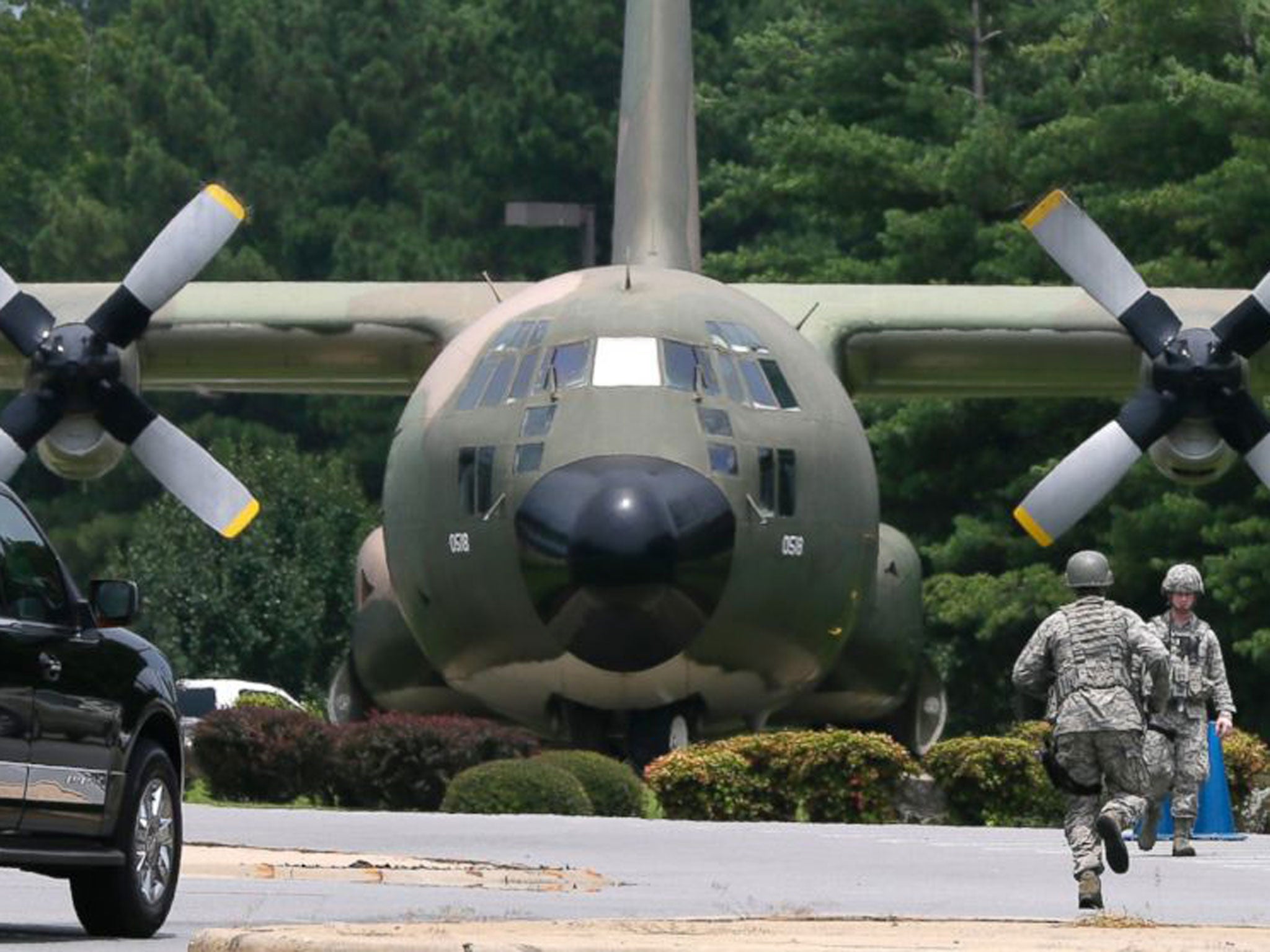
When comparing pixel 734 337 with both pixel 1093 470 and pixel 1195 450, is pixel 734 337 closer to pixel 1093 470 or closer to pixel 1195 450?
pixel 1093 470

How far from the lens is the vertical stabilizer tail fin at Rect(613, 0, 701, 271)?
1049 inches

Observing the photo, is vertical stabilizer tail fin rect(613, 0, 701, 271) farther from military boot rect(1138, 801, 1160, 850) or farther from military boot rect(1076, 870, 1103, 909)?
military boot rect(1076, 870, 1103, 909)

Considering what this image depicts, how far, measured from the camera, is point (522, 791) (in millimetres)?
20797

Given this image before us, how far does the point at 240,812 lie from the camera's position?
20.5 meters

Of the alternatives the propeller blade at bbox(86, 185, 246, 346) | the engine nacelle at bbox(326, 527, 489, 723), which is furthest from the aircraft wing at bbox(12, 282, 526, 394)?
the propeller blade at bbox(86, 185, 246, 346)

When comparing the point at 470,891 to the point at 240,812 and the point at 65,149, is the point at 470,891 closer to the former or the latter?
the point at 240,812

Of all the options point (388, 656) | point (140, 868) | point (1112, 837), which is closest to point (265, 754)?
point (388, 656)

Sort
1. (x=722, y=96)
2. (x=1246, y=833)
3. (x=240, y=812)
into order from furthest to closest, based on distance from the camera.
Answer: (x=722, y=96), (x=1246, y=833), (x=240, y=812)

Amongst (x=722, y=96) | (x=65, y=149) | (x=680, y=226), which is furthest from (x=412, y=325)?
(x=65, y=149)

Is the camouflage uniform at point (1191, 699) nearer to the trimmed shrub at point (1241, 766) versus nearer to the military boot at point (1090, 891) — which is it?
the trimmed shrub at point (1241, 766)

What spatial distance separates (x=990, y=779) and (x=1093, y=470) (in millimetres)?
2197

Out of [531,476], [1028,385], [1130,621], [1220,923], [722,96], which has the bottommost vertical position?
[1220,923]

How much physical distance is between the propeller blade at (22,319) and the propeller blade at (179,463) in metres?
0.62

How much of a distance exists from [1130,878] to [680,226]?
11.4 m
